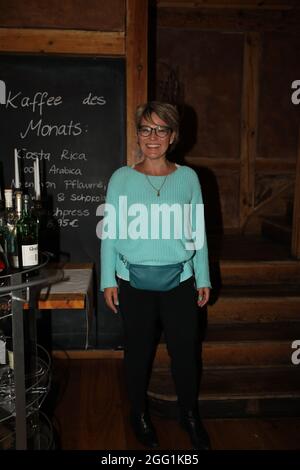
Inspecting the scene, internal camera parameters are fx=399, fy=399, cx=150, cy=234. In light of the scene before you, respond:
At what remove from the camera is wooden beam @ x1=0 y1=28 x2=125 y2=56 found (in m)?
2.37

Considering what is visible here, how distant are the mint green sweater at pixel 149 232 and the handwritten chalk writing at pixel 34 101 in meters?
0.95

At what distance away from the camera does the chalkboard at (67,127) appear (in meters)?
2.46

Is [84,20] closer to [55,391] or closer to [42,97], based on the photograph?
[42,97]

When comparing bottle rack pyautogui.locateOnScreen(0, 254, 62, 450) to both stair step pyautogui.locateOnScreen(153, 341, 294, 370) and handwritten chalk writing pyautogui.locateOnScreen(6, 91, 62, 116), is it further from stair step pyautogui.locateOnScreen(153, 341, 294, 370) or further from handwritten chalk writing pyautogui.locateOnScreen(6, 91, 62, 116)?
handwritten chalk writing pyautogui.locateOnScreen(6, 91, 62, 116)

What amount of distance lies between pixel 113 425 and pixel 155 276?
36.8 inches

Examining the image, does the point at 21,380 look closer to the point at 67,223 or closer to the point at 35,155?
the point at 67,223

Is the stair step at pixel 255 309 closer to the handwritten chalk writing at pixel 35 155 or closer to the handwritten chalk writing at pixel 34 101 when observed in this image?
the handwritten chalk writing at pixel 35 155

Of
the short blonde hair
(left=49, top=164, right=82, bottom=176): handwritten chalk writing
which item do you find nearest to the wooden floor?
(left=49, top=164, right=82, bottom=176): handwritten chalk writing

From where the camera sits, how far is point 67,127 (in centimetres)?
253

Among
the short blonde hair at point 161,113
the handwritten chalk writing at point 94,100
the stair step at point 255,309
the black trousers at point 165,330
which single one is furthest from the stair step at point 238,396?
the handwritten chalk writing at point 94,100

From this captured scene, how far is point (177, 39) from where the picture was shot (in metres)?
4.30

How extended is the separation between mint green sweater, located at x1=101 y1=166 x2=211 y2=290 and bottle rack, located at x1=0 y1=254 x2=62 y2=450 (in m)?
0.34

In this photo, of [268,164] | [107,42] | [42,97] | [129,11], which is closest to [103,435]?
[42,97]
